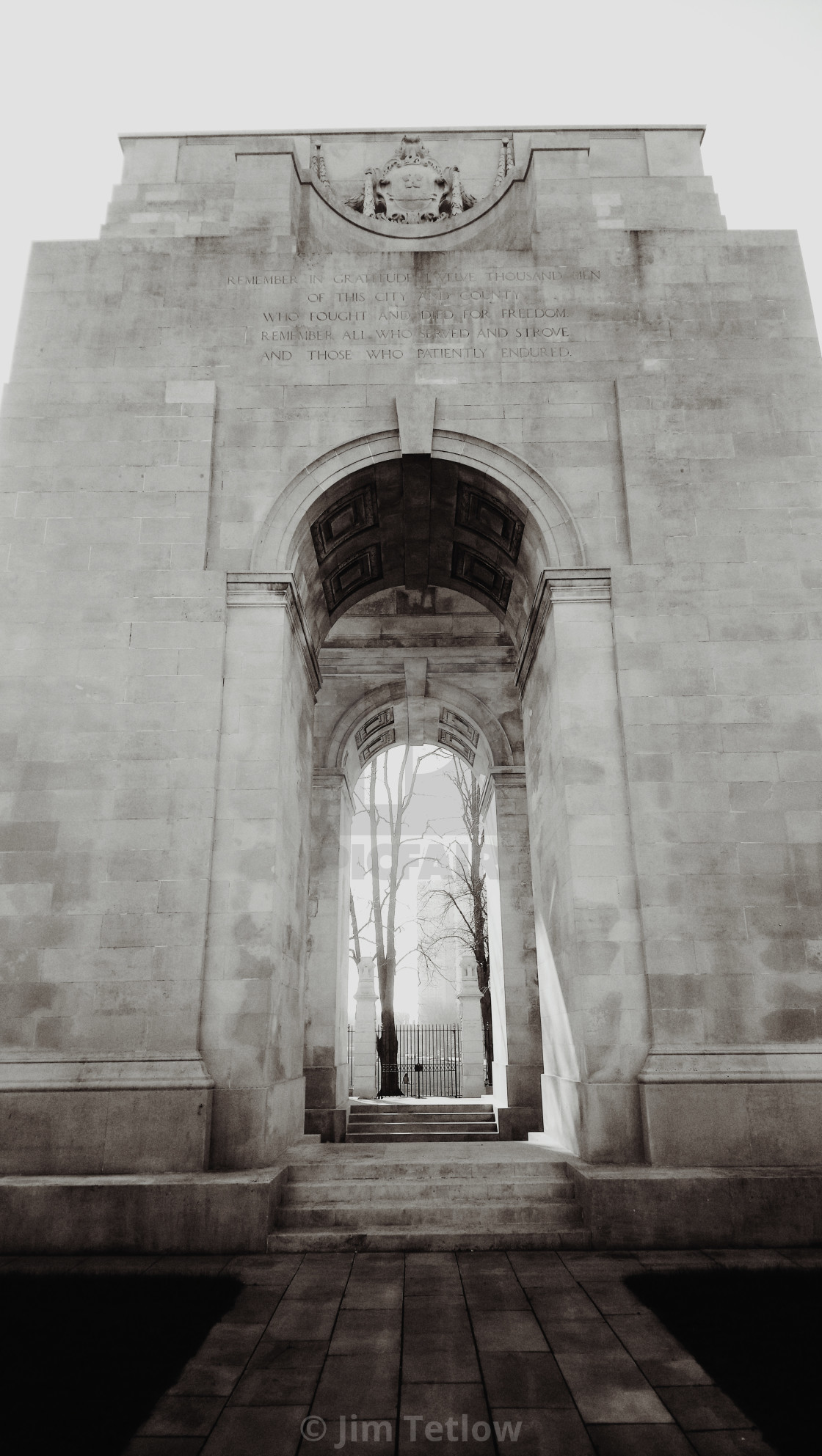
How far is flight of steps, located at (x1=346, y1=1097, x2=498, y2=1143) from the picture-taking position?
16391 millimetres

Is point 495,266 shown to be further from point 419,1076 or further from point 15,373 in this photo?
point 419,1076

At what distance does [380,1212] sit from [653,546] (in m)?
8.10

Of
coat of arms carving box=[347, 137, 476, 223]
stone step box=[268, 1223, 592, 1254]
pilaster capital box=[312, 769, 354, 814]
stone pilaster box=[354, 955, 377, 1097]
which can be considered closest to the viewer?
stone step box=[268, 1223, 592, 1254]

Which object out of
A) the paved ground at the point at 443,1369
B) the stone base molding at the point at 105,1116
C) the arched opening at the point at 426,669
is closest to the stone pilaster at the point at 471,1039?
the arched opening at the point at 426,669

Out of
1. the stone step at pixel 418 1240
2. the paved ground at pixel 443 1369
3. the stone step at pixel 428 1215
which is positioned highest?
the stone step at pixel 428 1215

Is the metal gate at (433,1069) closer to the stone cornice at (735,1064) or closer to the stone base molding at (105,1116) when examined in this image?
the stone base molding at (105,1116)

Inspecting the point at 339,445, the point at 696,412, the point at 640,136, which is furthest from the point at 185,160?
the point at 696,412

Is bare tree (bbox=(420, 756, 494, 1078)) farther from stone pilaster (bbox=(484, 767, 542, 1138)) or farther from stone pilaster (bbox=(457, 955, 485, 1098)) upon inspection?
stone pilaster (bbox=(484, 767, 542, 1138))

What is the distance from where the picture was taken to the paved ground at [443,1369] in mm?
4504

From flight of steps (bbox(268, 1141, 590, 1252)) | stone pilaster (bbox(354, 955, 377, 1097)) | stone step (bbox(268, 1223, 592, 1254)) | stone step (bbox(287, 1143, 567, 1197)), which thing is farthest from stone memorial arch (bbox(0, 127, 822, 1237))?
stone pilaster (bbox(354, 955, 377, 1097))

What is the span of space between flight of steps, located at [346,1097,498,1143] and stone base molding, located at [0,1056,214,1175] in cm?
847

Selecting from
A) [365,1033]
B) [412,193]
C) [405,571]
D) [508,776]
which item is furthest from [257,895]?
[365,1033]

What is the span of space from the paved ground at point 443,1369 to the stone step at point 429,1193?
1.11 meters

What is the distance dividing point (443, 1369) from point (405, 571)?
10946 millimetres
